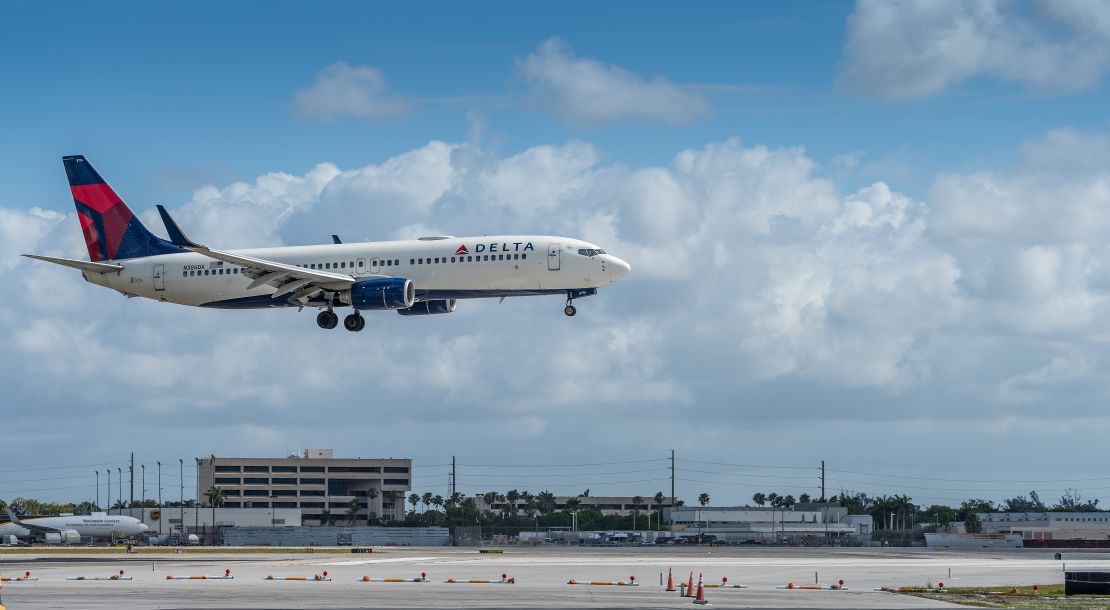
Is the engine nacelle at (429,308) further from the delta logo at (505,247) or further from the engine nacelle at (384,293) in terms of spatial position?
the delta logo at (505,247)

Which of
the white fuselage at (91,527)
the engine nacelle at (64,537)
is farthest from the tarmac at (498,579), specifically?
the white fuselage at (91,527)

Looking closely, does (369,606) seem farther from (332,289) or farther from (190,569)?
(332,289)

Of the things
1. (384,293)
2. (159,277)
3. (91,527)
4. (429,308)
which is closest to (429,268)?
(384,293)

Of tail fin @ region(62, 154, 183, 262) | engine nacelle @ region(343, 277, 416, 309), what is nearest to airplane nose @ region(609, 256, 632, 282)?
engine nacelle @ region(343, 277, 416, 309)

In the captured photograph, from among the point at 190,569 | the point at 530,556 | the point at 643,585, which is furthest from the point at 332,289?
the point at 643,585

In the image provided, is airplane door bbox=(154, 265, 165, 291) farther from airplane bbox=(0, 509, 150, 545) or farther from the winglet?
airplane bbox=(0, 509, 150, 545)

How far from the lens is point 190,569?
72750mm

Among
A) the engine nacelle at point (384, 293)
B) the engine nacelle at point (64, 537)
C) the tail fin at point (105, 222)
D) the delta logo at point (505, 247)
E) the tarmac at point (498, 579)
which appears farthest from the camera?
the engine nacelle at point (64, 537)

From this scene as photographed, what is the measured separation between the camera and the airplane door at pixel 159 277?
289 ft

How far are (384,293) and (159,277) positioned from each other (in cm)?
1834

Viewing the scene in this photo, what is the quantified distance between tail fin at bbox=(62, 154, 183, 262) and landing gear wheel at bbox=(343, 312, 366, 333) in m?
13.5

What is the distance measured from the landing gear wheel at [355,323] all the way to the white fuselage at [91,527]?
269 ft

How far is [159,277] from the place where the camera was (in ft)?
289

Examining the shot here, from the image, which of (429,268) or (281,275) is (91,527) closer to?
(281,275)
